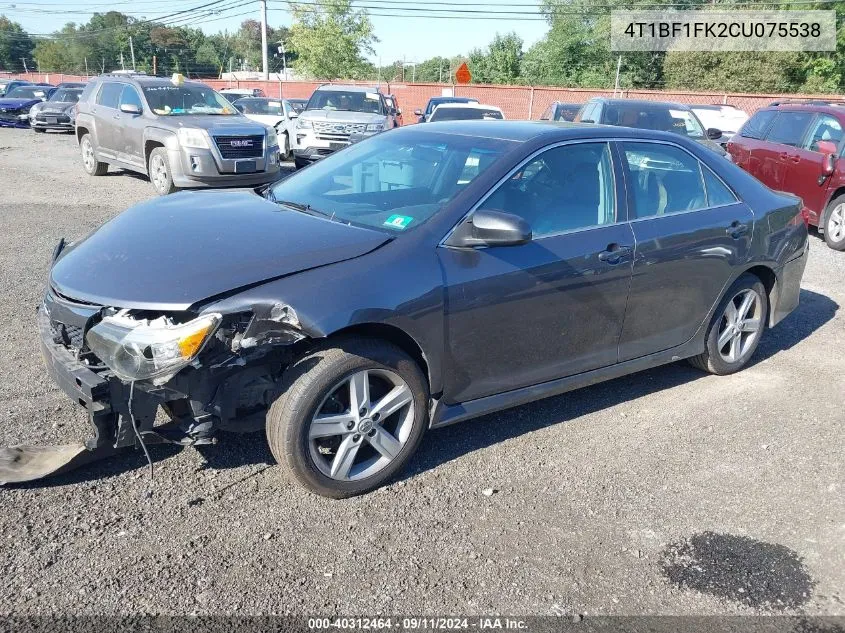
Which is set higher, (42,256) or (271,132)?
(271,132)

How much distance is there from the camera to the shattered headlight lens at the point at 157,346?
2.95 metres

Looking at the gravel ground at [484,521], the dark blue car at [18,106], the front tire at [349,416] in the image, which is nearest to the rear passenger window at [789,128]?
the gravel ground at [484,521]

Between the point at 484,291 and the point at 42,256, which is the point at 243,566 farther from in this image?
the point at 42,256

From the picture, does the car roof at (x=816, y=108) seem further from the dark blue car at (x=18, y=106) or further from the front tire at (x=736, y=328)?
the dark blue car at (x=18, y=106)

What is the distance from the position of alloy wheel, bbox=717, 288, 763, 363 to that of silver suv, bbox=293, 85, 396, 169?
34.2ft

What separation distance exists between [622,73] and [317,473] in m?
50.1

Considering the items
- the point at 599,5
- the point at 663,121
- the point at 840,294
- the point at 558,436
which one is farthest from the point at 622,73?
the point at 558,436

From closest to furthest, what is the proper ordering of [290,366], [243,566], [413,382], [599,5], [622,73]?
[243,566] → [290,366] → [413,382] → [622,73] → [599,5]

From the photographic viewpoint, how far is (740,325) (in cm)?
507

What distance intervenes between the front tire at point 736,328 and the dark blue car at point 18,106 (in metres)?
26.6

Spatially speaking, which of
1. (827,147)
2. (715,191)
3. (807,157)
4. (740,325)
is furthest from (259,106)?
(740,325)

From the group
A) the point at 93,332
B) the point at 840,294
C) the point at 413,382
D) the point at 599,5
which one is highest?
the point at 599,5

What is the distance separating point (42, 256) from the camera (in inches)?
Result: 291

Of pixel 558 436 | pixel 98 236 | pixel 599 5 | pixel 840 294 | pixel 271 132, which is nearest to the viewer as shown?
pixel 98 236
